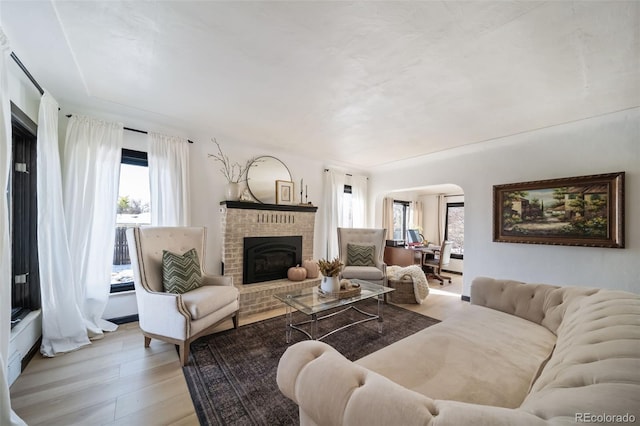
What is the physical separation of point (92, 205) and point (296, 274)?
→ 262cm

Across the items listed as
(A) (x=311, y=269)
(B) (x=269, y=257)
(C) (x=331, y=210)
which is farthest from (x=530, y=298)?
(C) (x=331, y=210)

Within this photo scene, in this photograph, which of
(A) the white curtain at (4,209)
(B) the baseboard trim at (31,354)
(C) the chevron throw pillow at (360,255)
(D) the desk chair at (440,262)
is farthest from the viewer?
(D) the desk chair at (440,262)

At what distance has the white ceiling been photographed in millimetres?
1454

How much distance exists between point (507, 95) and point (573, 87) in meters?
0.52

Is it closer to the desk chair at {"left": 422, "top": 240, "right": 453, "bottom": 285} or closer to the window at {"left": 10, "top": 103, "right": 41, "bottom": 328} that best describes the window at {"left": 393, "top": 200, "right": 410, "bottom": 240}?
the desk chair at {"left": 422, "top": 240, "right": 453, "bottom": 285}

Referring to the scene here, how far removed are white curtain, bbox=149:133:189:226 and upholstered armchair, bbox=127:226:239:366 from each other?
478 mm

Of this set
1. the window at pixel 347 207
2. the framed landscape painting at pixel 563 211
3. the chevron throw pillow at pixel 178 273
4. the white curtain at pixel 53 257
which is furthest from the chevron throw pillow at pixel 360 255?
the white curtain at pixel 53 257

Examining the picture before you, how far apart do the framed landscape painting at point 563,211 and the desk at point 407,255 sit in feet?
6.07

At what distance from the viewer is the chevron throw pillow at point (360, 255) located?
4043mm

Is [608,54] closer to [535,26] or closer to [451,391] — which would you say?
[535,26]

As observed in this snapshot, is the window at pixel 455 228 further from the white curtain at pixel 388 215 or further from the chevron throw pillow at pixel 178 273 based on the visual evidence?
the chevron throw pillow at pixel 178 273

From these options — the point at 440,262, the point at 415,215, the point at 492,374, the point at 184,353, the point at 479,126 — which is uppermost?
the point at 479,126

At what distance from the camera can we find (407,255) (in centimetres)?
533

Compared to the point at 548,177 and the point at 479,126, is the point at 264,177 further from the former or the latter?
the point at 548,177
